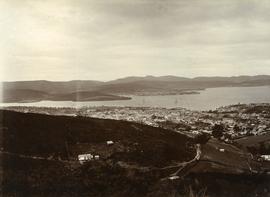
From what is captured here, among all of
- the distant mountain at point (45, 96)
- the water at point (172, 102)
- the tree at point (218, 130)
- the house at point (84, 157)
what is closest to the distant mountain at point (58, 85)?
→ the distant mountain at point (45, 96)

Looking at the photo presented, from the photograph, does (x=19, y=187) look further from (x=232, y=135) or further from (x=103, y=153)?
(x=232, y=135)

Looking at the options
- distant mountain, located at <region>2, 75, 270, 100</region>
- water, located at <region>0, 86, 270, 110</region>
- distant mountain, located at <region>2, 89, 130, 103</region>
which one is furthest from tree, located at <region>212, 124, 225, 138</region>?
distant mountain, located at <region>2, 89, 130, 103</region>

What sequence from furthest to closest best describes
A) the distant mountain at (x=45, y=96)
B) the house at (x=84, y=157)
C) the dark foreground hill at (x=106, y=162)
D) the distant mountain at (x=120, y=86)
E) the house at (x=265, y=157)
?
the distant mountain at (x=45, y=96)
the distant mountain at (x=120, y=86)
the house at (x=265, y=157)
the house at (x=84, y=157)
the dark foreground hill at (x=106, y=162)

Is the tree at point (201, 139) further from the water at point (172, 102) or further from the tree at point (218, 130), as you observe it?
the water at point (172, 102)

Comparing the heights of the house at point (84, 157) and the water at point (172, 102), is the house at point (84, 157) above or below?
below

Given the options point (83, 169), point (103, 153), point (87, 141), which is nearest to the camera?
point (83, 169)

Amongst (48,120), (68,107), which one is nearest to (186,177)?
(48,120)
